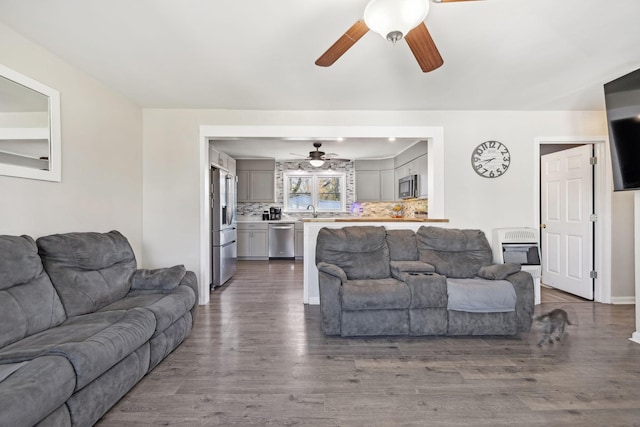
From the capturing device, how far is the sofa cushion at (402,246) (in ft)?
11.1

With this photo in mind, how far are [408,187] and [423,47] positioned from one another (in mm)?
4008

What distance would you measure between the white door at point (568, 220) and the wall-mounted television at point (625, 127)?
148cm

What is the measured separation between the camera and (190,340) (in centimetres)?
275

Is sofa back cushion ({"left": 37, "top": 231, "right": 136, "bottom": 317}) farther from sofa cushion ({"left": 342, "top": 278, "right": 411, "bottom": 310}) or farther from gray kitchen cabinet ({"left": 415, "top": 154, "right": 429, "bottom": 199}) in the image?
gray kitchen cabinet ({"left": 415, "top": 154, "right": 429, "bottom": 199})

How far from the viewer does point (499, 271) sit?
9.71 feet

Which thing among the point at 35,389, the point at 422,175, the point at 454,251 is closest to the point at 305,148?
the point at 422,175

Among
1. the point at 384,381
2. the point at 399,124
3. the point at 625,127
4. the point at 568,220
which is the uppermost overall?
the point at 399,124

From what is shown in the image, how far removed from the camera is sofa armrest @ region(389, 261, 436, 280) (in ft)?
9.95

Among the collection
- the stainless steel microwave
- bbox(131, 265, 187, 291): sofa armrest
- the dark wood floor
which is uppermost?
the stainless steel microwave

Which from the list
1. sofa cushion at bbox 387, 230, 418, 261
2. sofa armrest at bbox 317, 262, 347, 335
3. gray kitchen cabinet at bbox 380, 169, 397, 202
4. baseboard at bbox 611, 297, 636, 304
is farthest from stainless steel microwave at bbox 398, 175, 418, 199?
sofa armrest at bbox 317, 262, 347, 335

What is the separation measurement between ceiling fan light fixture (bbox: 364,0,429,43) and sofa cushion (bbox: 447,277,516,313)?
2172 millimetres

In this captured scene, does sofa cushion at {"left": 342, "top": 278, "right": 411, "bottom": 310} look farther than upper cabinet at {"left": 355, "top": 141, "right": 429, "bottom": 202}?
No

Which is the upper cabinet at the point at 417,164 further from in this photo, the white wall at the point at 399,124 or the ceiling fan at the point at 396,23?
the ceiling fan at the point at 396,23

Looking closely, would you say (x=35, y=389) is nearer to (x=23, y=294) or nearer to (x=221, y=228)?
(x=23, y=294)
